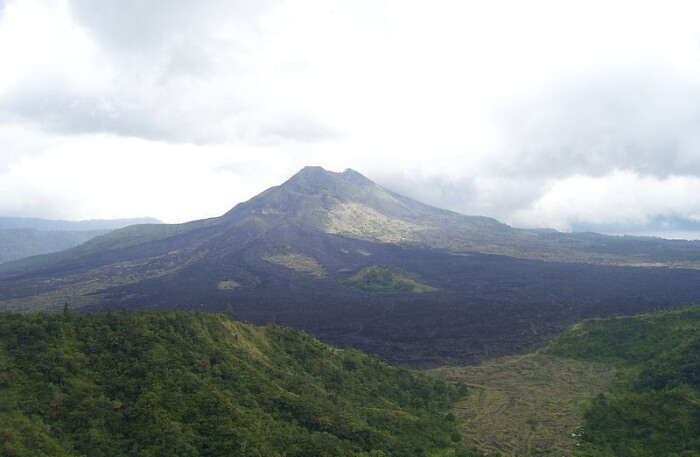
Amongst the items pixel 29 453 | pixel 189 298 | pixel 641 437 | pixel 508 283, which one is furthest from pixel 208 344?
pixel 508 283

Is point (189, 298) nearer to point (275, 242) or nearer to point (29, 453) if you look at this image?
point (275, 242)

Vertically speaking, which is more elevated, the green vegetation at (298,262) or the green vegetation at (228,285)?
the green vegetation at (298,262)

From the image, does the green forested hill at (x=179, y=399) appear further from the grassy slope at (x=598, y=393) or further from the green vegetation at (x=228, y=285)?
the green vegetation at (x=228, y=285)

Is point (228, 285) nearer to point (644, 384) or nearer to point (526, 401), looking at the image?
point (526, 401)

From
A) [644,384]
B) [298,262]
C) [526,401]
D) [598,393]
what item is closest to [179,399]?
[526,401]

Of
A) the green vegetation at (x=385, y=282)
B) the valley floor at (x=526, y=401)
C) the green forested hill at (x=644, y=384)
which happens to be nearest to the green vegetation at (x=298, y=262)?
the green vegetation at (x=385, y=282)

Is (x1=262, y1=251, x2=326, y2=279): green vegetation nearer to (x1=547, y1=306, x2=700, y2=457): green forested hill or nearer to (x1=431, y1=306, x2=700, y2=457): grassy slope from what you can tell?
(x1=431, y1=306, x2=700, y2=457): grassy slope

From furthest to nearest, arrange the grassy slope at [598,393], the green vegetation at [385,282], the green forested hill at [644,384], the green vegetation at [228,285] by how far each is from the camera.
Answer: the green vegetation at [228,285], the green vegetation at [385,282], the grassy slope at [598,393], the green forested hill at [644,384]

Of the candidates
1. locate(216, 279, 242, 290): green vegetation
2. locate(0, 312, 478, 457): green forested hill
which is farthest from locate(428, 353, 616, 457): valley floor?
locate(216, 279, 242, 290): green vegetation
